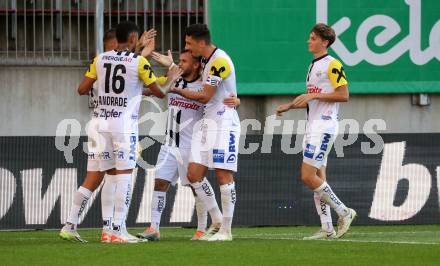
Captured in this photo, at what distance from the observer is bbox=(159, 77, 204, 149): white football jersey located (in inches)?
586

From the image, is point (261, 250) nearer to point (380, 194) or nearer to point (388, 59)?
point (380, 194)

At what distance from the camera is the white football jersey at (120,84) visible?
13.7 m

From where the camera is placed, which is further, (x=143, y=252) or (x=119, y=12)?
(x=119, y=12)

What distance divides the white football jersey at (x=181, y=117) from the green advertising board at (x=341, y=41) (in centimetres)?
701

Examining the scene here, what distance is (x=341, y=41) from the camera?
2244cm

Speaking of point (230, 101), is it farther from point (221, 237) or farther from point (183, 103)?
point (221, 237)

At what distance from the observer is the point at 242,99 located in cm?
2212

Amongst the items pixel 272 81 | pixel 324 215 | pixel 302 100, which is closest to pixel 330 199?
pixel 324 215

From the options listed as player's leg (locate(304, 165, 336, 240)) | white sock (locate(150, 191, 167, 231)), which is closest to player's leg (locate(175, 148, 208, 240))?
white sock (locate(150, 191, 167, 231))

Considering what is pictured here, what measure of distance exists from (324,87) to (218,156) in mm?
1463

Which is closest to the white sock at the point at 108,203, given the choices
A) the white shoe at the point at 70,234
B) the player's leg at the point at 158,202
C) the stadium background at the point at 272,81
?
A: the white shoe at the point at 70,234

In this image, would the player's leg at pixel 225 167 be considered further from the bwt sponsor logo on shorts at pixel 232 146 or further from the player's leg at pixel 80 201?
the player's leg at pixel 80 201

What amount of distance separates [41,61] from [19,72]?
1.31 feet

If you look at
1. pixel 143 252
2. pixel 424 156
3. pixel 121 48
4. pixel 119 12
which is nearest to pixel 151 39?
pixel 121 48
